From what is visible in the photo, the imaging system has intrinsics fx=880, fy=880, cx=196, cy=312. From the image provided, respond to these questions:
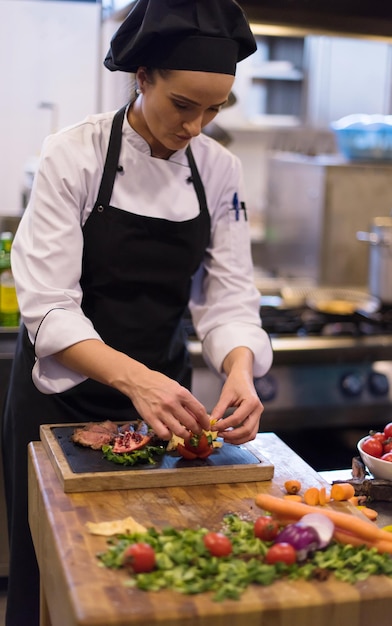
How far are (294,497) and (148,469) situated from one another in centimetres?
27

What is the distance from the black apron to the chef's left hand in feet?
0.88

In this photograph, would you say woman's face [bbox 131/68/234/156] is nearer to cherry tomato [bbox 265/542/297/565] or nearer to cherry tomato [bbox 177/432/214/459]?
cherry tomato [bbox 177/432/214/459]

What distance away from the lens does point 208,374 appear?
2934 mm

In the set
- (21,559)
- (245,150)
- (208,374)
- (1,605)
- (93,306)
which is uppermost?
(245,150)

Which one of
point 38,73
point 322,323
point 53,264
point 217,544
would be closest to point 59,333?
point 53,264

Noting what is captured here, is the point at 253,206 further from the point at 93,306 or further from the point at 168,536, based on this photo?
the point at 168,536

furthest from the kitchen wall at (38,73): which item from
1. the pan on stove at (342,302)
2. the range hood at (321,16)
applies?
the range hood at (321,16)

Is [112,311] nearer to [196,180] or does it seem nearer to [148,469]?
[196,180]

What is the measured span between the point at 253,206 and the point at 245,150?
1.28 ft

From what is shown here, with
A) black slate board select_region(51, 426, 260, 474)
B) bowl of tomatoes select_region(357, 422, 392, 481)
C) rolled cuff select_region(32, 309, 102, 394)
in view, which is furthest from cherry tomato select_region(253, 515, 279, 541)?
rolled cuff select_region(32, 309, 102, 394)

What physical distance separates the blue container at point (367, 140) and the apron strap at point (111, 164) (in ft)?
7.07

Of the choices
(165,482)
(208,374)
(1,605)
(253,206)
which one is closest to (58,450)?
(165,482)

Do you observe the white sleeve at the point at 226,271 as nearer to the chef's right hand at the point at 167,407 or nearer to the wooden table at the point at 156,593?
the chef's right hand at the point at 167,407

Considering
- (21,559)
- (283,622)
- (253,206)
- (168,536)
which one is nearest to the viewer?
(283,622)
